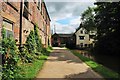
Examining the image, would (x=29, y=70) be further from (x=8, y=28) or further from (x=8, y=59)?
(x=8, y=59)

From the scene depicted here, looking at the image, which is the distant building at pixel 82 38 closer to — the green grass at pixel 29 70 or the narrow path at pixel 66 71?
the narrow path at pixel 66 71

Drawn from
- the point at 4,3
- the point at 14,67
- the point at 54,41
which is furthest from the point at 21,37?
the point at 54,41

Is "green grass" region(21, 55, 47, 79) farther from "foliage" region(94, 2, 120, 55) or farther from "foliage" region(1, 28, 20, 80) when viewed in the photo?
"foliage" region(94, 2, 120, 55)

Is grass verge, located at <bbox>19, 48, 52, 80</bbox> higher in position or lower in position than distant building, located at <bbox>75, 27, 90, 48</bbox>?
lower

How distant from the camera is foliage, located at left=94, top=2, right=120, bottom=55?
1407 inches

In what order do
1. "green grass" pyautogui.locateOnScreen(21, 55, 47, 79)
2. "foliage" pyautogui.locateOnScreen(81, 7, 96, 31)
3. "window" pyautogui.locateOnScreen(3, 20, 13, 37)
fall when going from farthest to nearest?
"foliage" pyautogui.locateOnScreen(81, 7, 96, 31) < "window" pyautogui.locateOnScreen(3, 20, 13, 37) < "green grass" pyautogui.locateOnScreen(21, 55, 47, 79)

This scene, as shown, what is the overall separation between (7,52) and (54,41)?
86.3 m

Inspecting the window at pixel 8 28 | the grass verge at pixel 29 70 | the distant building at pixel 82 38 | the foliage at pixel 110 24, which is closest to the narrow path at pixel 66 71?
the grass verge at pixel 29 70

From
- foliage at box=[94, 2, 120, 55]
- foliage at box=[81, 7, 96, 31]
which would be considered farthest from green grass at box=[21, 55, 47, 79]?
foliage at box=[81, 7, 96, 31]

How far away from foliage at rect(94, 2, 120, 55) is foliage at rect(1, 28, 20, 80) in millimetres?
27733

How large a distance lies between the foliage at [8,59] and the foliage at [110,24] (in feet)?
91.0

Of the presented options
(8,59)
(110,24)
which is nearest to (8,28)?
(8,59)

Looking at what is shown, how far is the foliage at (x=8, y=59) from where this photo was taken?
869cm

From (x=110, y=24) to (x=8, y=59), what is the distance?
95.2 feet
